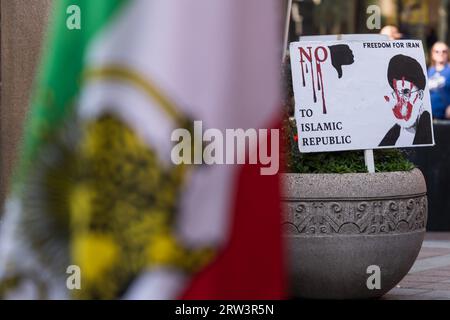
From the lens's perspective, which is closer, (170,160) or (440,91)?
(170,160)

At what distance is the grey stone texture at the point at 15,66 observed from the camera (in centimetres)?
922

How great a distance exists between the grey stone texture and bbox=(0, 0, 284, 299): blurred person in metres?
7.55

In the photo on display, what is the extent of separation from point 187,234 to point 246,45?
0.31 meters

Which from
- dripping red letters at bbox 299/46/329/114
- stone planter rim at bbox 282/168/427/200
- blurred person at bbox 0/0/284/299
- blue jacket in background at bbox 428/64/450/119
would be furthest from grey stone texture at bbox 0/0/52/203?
blurred person at bbox 0/0/284/299

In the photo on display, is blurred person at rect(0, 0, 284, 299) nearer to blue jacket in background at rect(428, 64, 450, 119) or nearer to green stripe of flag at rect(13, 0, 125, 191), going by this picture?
green stripe of flag at rect(13, 0, 125, 191)

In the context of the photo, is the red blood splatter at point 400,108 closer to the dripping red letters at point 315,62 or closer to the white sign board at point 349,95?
the white sign board at point 349,95

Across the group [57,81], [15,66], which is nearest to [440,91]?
[15,66]

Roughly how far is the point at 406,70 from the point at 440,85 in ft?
19.5

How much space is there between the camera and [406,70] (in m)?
6.73

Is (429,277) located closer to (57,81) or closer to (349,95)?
(349,95)

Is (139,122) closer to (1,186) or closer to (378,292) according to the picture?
(378,292)

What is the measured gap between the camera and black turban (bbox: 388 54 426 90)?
21.9 feet

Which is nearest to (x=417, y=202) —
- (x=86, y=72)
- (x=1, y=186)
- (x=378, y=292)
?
(x=378, y=292)

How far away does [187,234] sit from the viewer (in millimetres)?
1634
